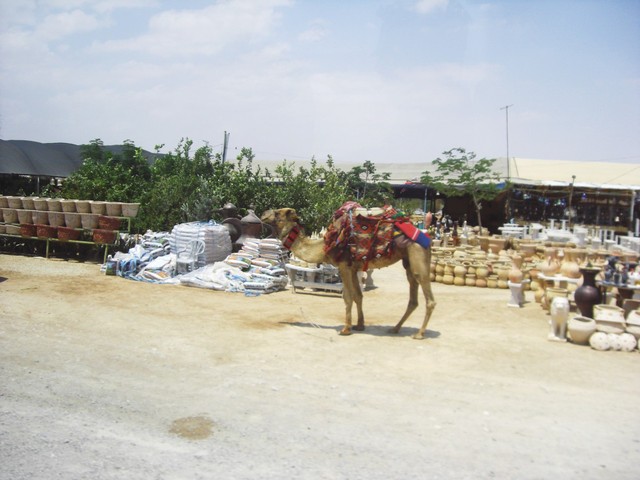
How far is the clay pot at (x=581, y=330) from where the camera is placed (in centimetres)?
788

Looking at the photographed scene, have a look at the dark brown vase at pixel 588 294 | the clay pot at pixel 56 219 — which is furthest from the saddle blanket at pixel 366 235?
the clay pot at pixel 56 219

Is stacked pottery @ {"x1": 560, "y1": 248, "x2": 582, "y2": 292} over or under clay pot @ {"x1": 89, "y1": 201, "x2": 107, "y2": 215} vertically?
under

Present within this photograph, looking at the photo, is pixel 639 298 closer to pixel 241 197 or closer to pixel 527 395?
pixel 527 395

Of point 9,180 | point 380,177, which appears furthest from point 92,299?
point 380,177

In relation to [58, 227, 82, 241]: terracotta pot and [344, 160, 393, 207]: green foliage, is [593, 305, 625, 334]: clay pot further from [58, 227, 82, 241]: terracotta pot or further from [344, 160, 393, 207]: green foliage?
[344, 160, 393, 207]: green foliage

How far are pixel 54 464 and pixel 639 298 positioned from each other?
8405mm

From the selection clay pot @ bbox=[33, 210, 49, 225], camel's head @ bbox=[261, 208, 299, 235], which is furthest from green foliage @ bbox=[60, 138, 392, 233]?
camel's head @ bbox=[261, 208, 299, 235]

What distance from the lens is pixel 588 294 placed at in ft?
27.9

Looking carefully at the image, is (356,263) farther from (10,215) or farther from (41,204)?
(10,215)

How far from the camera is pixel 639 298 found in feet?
29.4

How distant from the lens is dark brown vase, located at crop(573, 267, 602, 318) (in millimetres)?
8492

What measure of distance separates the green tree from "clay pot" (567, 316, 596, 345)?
18044 mm

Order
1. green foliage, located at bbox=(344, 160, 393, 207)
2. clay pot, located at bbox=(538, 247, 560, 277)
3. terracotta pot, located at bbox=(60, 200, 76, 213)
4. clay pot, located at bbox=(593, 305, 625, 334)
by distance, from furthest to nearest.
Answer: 1. green foliage, located at bbox=(344, 160, 393, 207)
2. terracotta pot, located at bbox=(60, 200, 76, 213)
3. clay pot, located at bbox=(538, 247, 560, 277)
4. clay pot, located at bbox=(593, 305, 625, 334)

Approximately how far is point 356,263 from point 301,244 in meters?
0.94
